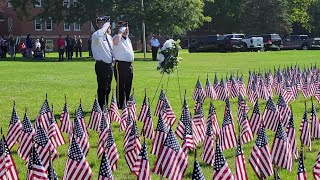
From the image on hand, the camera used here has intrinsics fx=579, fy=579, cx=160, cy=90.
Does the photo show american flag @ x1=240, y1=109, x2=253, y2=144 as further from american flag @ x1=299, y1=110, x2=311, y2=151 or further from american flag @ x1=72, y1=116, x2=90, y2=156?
american flag @ x1=72, y1=116, x2=90, y2=156

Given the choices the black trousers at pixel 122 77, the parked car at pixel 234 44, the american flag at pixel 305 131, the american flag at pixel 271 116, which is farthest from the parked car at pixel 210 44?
the american flag at pixel 305 131

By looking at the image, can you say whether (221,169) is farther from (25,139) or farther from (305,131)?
(25,139)

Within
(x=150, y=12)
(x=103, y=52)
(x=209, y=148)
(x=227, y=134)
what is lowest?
(x=209, y=148)

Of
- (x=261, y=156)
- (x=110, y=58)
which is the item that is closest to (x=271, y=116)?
(x=261, y=156)

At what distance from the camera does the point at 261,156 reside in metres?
6.54

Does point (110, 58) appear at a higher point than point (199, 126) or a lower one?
higher

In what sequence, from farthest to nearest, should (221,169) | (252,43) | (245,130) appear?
(252,43), (245,130), (221,169)

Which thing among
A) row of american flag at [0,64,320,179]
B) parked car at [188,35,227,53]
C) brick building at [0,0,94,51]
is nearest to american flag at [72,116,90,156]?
row of american flag at [0,64,320,179]

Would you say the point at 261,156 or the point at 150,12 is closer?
the point at 261,156

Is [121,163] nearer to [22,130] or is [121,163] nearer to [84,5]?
[22,130]

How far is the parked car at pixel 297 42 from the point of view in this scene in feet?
188

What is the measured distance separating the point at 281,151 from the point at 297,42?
52663 mm

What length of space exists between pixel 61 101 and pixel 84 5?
33331mm

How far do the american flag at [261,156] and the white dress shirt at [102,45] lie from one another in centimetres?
627
